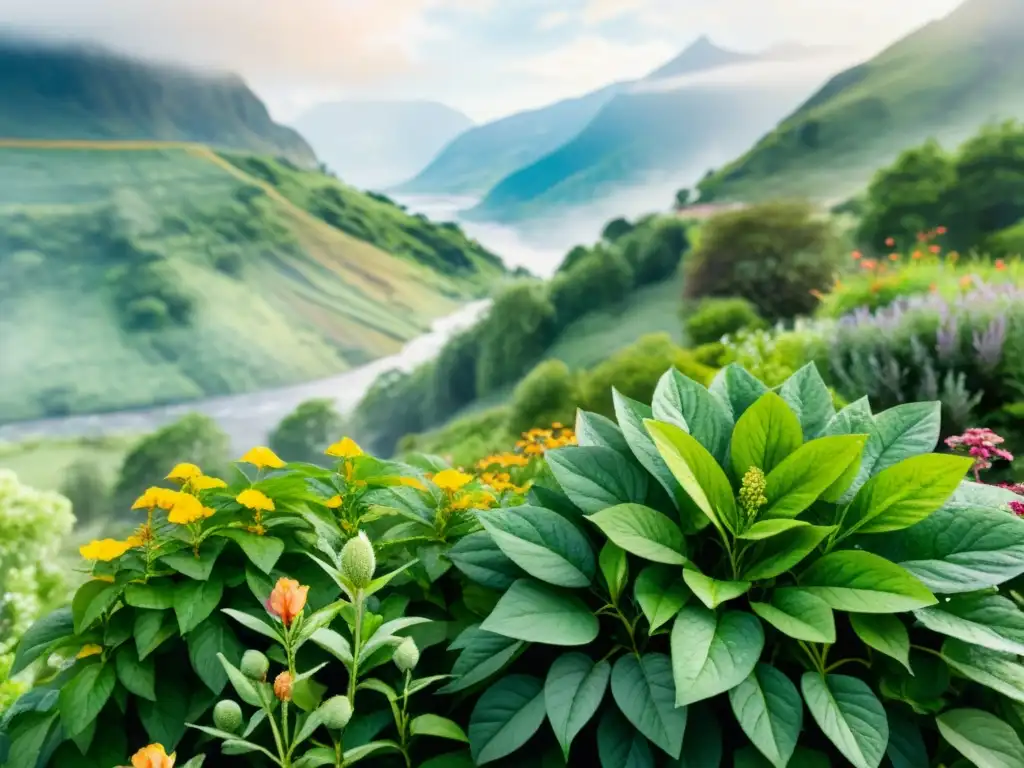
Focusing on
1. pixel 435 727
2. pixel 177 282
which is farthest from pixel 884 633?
pixel 177 282

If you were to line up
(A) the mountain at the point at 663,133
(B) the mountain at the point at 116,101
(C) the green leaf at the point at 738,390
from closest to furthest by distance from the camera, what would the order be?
(C) the green leaf at the point at 738,390 → (B) the mountain at the point at 116,101 → (A) the mountain at the point at 663,133

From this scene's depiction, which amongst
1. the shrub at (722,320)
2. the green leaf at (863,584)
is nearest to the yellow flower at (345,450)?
the green leaf at (863,584)

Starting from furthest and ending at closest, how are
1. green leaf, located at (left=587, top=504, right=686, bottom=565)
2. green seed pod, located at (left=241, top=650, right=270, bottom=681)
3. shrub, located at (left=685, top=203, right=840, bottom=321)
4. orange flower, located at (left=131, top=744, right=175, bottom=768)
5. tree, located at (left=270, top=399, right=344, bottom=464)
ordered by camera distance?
shrub, located at (left=685, top=203, right=840, bottom=321) → tree, located at (left=270, top=399, right=344, bottom=464) → green leaf, located at (left=587, top=504, right=686, bottom=565) → green seed pod, located at (left=241, top=650, right=270, bottom=681) → orange flower, located at (left=131, top=744, right=175, bottom=768)

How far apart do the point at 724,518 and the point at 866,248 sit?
363cm

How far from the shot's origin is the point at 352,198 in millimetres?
4117

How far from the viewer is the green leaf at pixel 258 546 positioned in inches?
30.8

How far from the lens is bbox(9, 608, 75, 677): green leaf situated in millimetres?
792

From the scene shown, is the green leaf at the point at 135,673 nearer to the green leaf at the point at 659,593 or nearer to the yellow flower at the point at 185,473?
the yellow flower at the point at 185,473

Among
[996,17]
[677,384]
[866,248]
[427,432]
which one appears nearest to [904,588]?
[677,384]

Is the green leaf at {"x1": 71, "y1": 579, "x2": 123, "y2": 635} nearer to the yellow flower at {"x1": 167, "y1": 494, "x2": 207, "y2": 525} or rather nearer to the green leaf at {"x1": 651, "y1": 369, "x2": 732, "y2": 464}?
the yellow flower at {"x1": 167, "y1": 494, "x2": 207, "y2": 525}

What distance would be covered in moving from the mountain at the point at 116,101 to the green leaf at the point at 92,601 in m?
3.43

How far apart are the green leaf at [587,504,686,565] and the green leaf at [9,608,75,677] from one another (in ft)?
1.79

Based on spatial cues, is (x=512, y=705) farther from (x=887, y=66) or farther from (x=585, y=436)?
(x=887, y=66)

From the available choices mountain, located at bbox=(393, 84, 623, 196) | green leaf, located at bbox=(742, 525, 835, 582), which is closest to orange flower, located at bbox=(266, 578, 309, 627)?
green leaf, located at bbox=(742, 525, 835, 582)
